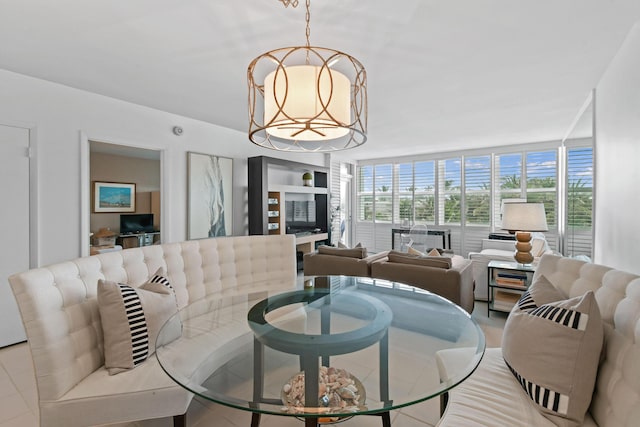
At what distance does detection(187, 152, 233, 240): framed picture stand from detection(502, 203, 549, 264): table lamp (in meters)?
3.57

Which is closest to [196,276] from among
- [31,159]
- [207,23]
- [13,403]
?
[13,403]

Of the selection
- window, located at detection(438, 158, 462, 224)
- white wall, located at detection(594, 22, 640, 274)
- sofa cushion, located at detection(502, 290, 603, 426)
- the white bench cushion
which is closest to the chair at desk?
window, located at detection(438, 158, 462, 224)

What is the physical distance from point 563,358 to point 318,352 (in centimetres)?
95

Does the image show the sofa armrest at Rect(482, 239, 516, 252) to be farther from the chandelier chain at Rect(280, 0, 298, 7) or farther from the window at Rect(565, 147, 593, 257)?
the chandelier chain at Rect(280, 0, 298, 7)

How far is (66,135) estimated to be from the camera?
2.87 m

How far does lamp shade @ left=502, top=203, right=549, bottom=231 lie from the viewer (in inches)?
125

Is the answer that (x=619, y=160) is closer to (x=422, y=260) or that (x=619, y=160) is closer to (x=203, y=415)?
(x=422, y=260)

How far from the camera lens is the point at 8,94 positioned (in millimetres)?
2566

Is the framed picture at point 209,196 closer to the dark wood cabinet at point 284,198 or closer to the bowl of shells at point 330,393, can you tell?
the dark wood cabinet at point 284,198

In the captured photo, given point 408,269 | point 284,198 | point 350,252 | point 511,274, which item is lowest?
point 511,274

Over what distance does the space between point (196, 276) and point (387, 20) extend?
223 cm

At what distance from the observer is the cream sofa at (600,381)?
988 millimetres

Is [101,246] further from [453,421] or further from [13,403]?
[453,421]

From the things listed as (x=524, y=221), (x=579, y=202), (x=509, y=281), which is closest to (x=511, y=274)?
(x=509, y=281)
